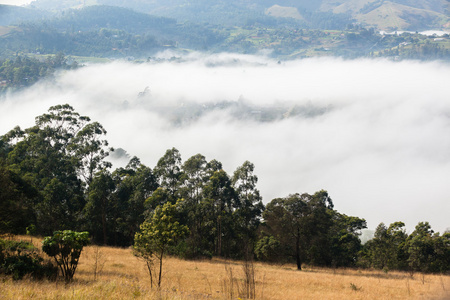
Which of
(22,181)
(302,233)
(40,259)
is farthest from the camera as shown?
(302,233)

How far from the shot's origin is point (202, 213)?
42906 mm

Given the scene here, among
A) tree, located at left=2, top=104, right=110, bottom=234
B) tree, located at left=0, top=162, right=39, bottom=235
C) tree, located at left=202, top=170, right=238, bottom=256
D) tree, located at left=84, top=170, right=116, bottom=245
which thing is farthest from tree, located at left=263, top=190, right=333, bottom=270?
tree, located at left=0, top=162, right=39, bottom=235

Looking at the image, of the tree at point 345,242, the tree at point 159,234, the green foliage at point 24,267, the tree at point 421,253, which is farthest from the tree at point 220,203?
the green foliage at point 24,267

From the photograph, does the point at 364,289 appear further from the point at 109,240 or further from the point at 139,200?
the point at 109,240

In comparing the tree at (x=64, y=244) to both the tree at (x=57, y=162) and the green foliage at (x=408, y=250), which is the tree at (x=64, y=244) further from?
the green foliage at (x=408, y=250)

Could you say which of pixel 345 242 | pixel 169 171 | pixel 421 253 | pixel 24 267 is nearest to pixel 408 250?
pixel 421 253

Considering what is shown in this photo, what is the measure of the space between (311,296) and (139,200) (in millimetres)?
28740

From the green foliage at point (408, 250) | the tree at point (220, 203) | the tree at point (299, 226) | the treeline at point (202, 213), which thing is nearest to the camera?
the green foliage at point (408, 250)

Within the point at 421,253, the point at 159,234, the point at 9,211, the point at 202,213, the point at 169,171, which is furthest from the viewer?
the point at 169,171

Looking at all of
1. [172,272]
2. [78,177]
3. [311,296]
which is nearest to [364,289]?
[311,296]

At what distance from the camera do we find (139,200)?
45031 millimetres

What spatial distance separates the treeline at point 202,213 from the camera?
41094 mm

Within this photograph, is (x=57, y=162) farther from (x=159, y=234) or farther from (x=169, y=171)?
(x=159, y=234)

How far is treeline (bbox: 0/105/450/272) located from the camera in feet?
135
